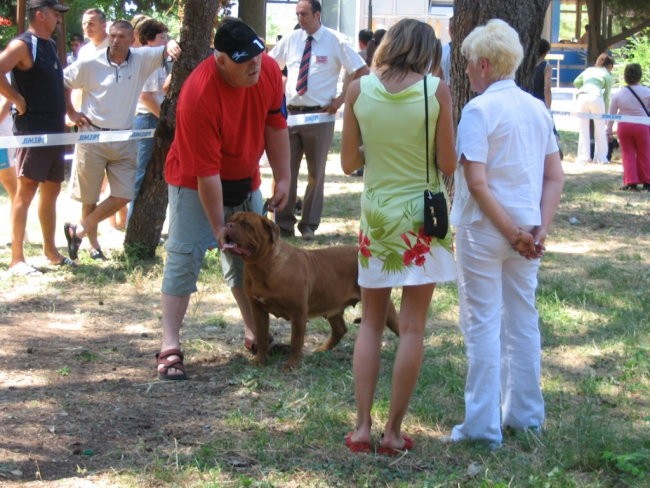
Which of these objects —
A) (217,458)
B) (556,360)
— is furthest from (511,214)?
(556,360)

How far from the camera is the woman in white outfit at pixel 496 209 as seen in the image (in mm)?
4328

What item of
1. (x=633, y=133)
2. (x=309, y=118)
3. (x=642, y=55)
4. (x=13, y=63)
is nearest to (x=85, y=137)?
(x=13, y=63)

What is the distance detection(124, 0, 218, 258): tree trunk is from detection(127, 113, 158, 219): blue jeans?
0.18 meters

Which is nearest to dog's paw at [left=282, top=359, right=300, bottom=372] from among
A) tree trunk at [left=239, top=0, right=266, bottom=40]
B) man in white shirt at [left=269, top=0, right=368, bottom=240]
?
man in white shirt at [left=269, top=0, right=368, bottom=240]

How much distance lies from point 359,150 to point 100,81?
492cm

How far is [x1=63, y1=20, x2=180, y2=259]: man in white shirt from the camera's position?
28.4 ft

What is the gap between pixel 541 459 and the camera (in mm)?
4449

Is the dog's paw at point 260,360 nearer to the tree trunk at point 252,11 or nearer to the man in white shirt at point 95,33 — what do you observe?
the man in white shirt at point 95,33

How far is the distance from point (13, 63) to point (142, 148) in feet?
5.89

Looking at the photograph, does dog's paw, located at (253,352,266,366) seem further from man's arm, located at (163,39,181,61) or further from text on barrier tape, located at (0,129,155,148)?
man's arm, located at (163,39,181,61)

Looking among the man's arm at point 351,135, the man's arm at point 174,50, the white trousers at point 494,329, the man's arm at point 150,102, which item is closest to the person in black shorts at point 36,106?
the man's arm at point 174,50

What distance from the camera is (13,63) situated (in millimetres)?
8016

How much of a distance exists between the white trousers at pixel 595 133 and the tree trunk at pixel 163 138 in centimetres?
980

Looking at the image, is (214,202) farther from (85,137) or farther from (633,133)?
(633,133)
